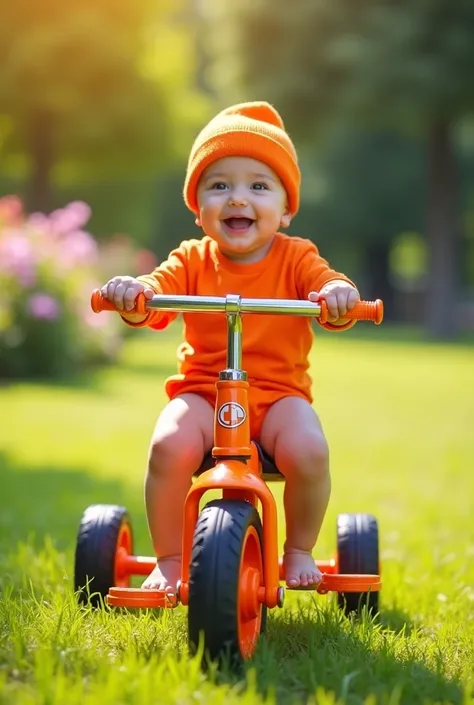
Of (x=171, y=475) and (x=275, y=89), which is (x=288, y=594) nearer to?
(x=171, y=475)

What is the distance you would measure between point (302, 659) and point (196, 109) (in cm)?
2588

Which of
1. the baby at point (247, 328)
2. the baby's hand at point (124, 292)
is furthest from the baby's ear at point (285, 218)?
the baby's hand at point (124, 292)

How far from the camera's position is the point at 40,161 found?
2369 cm

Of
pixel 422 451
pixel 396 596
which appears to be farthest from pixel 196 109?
pixel 396 596

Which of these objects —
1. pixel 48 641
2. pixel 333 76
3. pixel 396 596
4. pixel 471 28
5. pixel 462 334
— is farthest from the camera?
pixel 462 334

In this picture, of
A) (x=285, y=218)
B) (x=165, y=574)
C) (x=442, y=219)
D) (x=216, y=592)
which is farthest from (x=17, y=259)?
(x=442, y=219)

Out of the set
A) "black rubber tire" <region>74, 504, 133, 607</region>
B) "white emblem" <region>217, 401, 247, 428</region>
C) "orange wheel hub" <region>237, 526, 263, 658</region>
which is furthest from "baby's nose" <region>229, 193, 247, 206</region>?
"black rubber tire" <region>74, 504, 133, 607</region>

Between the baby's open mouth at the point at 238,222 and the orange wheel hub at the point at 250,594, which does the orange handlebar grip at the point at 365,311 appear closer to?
the baby's open mouth at the point at 238,222

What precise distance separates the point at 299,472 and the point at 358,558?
53cm

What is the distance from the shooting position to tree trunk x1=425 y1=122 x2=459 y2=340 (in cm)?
2250

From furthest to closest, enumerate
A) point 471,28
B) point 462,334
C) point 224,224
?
point 462,334
point 471,28
point 224,224

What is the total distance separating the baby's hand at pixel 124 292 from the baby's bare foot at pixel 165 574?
740 millimetres

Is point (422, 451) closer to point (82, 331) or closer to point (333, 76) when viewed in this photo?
point (82, 331)

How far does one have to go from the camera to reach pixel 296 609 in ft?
11.7
